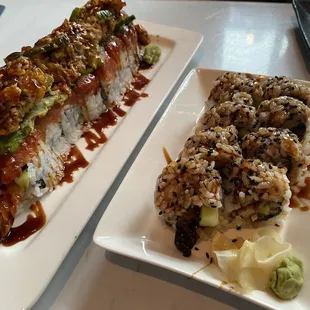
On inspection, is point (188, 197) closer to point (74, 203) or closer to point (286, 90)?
point (74, 203)

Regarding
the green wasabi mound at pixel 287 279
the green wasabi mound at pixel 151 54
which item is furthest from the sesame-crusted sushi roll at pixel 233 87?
the green wasabi mound at pixel 287 279

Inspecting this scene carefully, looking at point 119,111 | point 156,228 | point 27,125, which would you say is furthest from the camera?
point 119,111

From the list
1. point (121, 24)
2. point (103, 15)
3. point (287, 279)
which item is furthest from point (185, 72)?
point (287, 279)

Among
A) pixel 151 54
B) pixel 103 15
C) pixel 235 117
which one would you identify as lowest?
pixel 151 54

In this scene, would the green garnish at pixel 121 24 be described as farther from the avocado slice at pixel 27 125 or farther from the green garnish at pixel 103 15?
the avocado slice at pixel 27 125

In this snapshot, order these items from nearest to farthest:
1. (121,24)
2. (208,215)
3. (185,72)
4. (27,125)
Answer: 1. (208,215)
2. (27,125)
3. (121,24)
4. (185,72)

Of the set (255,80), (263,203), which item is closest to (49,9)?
(255,80)

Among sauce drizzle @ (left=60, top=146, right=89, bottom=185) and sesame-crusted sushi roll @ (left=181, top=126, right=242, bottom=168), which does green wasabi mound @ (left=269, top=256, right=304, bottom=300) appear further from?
sauce drizzle @ (left=60, top=146, right=89, bottom=185)
